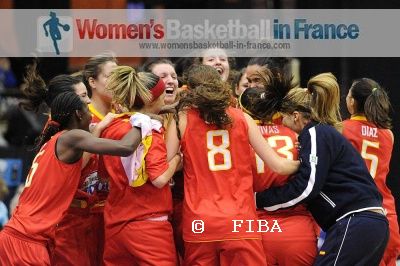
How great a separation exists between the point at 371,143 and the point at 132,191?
200cm

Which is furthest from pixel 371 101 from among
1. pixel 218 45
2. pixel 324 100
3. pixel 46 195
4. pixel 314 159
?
pixel 218 45

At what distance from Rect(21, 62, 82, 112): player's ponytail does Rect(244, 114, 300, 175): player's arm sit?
61.8 inches

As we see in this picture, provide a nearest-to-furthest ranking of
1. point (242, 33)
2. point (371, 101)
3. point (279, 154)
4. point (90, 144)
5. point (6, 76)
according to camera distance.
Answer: point (90, 144) → point (279, 154) → point (371, 101) → point (242, 33) → point (6, 76)

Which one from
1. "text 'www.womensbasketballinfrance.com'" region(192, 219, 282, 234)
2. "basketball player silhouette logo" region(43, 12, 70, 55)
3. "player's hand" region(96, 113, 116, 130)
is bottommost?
"text 'www.womensbasketballinfrance.com'" region(192, 219, 282, 234)

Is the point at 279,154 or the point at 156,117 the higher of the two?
the point at 156,117

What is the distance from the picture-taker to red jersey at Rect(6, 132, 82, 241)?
6168mm

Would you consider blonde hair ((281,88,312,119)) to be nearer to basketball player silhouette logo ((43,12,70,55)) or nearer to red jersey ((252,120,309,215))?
red jersey ((252,120,309,215))

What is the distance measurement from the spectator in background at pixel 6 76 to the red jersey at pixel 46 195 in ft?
27.4

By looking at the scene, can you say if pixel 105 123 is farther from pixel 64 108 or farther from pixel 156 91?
pixel 156 91

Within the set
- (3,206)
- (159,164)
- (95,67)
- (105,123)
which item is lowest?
(3,206)

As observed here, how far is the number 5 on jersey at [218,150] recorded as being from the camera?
6.05m

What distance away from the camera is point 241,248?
595 cm

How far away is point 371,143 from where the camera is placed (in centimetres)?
697

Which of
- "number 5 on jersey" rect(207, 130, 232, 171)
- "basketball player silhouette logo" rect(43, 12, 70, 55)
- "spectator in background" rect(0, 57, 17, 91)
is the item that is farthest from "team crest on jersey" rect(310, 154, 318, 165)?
"spectator in background" rect(0, 57, 17, 91)
